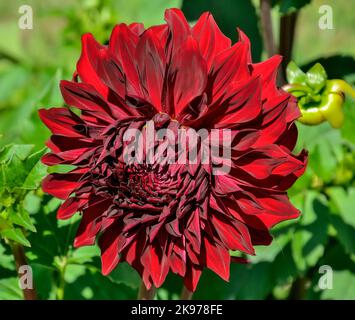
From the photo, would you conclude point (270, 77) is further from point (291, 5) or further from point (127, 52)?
point (291, 5)

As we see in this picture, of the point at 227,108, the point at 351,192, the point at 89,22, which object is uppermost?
the point at 89,22

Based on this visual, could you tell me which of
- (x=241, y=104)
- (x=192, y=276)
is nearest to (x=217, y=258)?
(x=192, y=276)

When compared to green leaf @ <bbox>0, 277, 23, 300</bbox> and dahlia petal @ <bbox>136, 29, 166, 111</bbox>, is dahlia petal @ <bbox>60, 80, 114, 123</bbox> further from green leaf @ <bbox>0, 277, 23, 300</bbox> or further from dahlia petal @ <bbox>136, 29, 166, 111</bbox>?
green leaf @ <bbox>0, 277, 23, 300</bbox>

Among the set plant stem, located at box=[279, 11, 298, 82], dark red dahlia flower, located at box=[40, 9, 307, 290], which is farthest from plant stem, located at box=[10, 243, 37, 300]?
plant stem, located at box=[279, 11, 298, 82]

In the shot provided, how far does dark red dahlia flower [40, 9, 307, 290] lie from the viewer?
0.57 metres

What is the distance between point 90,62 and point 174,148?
4.5 inches

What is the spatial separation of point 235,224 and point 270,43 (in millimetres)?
380

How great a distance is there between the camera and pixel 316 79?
715 millimetres

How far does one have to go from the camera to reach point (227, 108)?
1.91ft

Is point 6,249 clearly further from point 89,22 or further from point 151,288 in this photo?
point 89,22

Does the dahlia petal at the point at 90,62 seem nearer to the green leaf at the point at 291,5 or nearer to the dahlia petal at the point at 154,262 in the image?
the dahlia petal at the point at 154,262

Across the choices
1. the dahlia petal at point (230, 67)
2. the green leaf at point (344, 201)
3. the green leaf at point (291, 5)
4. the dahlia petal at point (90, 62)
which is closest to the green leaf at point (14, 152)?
the dahlia petal at point (90, 62)

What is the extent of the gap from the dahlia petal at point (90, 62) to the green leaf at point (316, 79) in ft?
0.76
